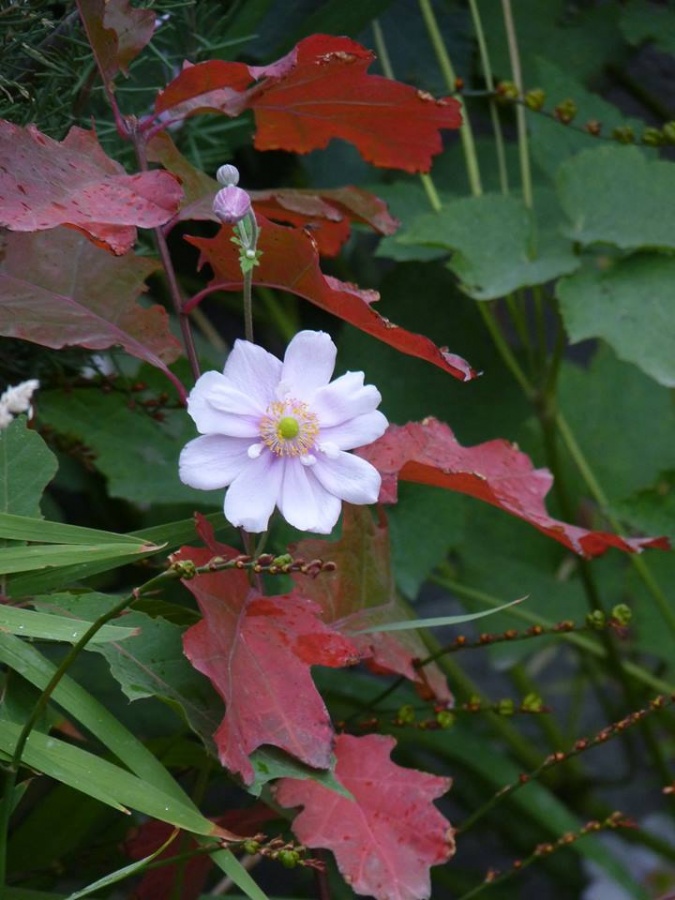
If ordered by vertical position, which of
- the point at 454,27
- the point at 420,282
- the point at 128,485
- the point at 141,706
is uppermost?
the point at 454,27

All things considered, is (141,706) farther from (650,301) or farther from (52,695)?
(650,301)

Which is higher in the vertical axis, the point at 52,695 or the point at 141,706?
the point at 52,695

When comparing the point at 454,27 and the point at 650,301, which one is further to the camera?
the point at 454,27

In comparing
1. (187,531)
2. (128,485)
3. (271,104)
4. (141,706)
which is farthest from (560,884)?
(271,104)

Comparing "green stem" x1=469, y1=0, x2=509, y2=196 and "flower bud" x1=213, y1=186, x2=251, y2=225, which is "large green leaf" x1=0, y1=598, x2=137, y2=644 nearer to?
"flower bud" x1=213, y1=186, x2=251, y2=225

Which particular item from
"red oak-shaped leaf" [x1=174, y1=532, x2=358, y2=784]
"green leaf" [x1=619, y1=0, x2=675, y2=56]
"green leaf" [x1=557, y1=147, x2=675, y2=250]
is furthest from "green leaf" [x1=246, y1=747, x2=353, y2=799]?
"green leaf" [x1=619, y1=0, x2=675, y2=56]
